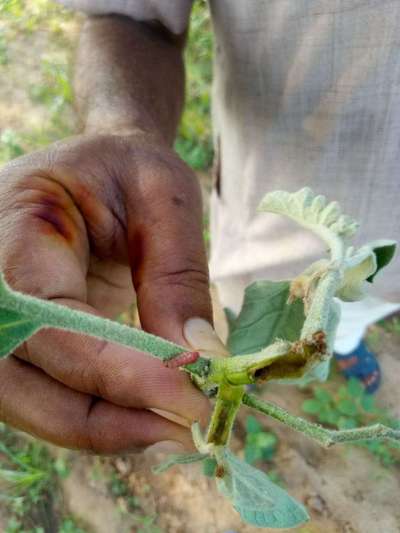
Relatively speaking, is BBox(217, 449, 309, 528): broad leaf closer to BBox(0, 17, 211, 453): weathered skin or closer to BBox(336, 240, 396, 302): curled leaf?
BBox(0, 17, 211, 453): weathered skin

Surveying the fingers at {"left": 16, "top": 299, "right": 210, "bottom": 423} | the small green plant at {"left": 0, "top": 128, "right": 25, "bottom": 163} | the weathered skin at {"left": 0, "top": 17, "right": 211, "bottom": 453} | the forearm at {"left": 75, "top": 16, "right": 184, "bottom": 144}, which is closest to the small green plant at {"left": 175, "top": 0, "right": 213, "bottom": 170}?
the small green plant at {"left": 0, "top": 128, "right": 25, "bottom": 163}

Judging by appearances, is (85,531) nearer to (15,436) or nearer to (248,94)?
(15,436)

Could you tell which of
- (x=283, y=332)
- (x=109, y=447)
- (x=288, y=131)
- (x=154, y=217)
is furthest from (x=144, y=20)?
(x=109, y=447)

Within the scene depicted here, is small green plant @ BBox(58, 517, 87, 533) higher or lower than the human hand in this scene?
lower

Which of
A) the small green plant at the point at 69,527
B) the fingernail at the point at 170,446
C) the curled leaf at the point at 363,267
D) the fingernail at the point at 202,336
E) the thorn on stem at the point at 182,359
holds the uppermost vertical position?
the curled leaf at the point at 363,267

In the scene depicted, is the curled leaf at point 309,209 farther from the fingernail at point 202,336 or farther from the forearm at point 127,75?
the forearm at point 127,75

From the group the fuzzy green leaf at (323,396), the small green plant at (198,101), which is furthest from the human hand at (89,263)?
the small green plant at (198,101)

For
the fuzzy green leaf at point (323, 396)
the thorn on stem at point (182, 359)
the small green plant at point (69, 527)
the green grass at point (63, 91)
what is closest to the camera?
the thorn on stem at point (182, 359)
